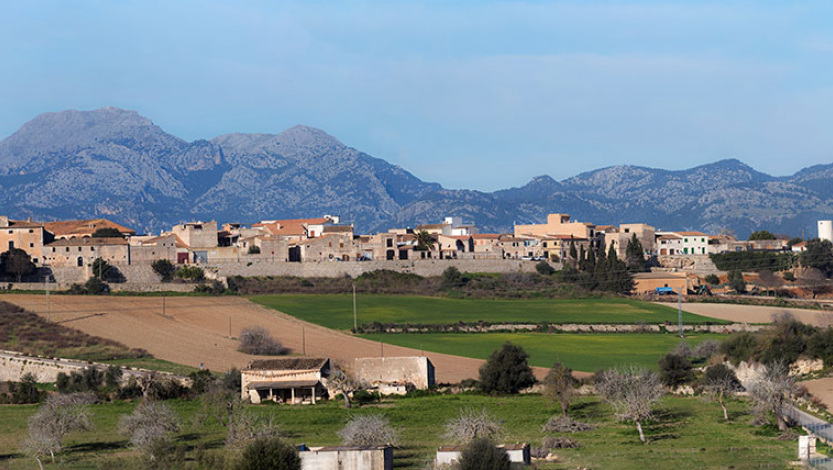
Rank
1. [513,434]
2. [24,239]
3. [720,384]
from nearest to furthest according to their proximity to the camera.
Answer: [513,434]
[720,384]
[24,239]

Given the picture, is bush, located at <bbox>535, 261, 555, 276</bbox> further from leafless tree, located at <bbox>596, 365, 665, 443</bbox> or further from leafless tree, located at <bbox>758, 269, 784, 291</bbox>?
leafless tree, located at <bbox>596, 365, 665, 443</bbox>

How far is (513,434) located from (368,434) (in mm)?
5561

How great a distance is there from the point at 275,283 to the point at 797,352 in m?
46.5

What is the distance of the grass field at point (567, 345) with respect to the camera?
5741cm

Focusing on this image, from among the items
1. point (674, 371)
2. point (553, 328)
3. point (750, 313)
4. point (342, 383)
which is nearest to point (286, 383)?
point (342, 383)

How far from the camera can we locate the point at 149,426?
38.7 metres

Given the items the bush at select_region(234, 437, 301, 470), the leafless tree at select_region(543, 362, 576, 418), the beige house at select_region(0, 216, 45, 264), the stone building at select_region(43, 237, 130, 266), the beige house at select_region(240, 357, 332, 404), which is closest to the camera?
the bush at select_region(234, 437, 301, 470)

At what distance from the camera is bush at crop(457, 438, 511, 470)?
2842 cm

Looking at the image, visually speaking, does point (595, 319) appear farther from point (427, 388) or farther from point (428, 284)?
point (427, 388)

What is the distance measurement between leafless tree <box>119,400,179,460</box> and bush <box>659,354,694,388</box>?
20.4m

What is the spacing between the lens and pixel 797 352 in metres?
51.0

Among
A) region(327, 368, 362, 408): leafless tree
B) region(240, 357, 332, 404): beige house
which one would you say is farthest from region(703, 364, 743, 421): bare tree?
region(240, 357, 332, 404): beige house

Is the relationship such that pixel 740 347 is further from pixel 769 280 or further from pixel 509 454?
pixel 769 280

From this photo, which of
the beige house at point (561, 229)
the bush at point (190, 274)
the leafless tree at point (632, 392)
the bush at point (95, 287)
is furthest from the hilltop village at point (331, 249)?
the leafless tree at point (632, 392)
